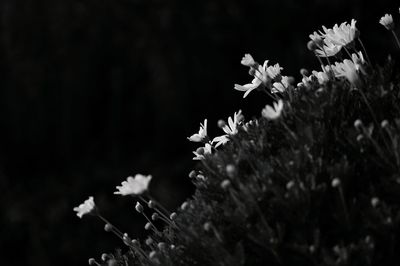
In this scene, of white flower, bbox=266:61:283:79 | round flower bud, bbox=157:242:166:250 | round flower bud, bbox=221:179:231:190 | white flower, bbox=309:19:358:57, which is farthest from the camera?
white flower, bbox=266:61:283:79

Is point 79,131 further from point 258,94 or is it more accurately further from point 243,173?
point 243,173

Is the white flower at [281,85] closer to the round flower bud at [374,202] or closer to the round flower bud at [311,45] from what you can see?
the round flower bud at [311,45]

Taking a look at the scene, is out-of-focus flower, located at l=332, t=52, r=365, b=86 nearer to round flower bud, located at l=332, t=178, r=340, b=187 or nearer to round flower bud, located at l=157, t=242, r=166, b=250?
round flower bud, located at l=332, t=178, r=340, b=187

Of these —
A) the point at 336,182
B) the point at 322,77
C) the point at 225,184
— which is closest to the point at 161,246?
the point at 225,184

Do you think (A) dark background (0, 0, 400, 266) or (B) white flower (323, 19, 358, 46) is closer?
(B) white flower (323, 19, 358, 46)

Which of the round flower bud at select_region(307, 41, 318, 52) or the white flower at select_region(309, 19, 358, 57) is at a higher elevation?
the round flower bud at select_region(307, 41, 318, 52)

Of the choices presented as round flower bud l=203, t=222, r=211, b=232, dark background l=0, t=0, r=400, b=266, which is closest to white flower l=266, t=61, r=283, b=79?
round flower bud l=203, t=222, r=211, b=232
